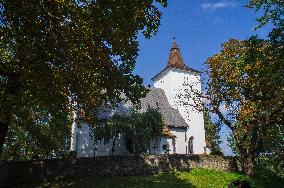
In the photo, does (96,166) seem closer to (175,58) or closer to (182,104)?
(182,104)

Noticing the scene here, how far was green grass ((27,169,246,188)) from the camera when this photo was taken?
25.8 meters

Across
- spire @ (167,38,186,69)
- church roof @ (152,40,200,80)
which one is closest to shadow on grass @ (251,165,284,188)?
church roof @ (152,40,200,80)

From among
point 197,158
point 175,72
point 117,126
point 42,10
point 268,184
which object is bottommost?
point 268,184

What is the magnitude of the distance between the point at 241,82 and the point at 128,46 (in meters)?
20.6


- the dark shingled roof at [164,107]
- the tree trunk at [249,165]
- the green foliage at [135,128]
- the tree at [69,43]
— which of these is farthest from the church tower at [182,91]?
the tree at [69,43]

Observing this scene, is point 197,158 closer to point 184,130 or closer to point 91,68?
point 184,130

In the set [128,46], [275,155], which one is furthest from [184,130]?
[128,46]

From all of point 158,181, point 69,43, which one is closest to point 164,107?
point 158,181

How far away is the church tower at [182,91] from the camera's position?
168 feet

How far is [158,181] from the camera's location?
91.4 ft

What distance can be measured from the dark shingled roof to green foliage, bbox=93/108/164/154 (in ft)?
24.9

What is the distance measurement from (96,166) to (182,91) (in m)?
27.5

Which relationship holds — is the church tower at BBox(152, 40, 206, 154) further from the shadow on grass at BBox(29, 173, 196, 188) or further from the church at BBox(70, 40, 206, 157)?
the shadow on grass at BBox(29, 173, 196, 188)

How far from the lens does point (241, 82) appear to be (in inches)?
1346
